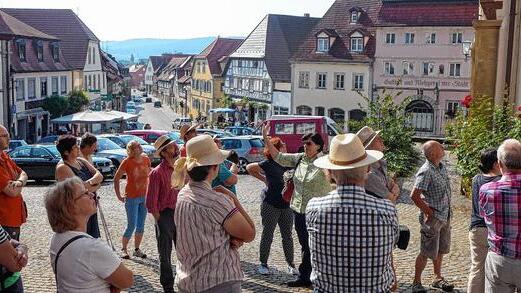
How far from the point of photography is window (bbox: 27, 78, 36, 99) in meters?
42.0

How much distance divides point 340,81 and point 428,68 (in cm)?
646

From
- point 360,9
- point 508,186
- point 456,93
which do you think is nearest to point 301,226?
point 508,186

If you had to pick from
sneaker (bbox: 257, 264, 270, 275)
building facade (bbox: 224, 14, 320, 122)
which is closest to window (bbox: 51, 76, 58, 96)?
building facade (bbox: 224, 14, 320, 122)

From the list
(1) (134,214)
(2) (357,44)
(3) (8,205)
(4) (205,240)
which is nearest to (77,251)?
(4) (205,240)

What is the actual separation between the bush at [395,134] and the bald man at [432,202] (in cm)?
760

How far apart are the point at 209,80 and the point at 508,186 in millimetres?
65647

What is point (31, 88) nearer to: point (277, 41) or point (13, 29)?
point (13, 29)

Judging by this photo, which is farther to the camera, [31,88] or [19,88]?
[31,88]

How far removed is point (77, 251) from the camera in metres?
4.07

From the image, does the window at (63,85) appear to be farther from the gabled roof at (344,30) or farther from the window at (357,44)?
the window at (357,44)

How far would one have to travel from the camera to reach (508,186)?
5.28 metres

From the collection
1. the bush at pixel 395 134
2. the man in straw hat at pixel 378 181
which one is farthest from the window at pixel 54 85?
the man in straw hat at pixel 378 181

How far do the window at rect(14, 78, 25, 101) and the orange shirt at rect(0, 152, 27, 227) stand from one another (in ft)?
114

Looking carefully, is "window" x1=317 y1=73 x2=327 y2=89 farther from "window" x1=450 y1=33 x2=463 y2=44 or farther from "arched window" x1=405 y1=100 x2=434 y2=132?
"window" x1=450 y1=33 x2=463 y2=44
